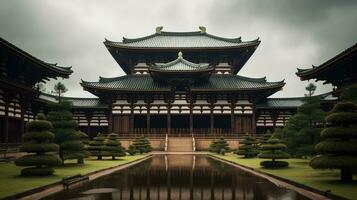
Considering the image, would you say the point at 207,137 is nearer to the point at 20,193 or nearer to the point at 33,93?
the point at 33,93

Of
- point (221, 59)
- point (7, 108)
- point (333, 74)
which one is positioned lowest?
point (7, 108)

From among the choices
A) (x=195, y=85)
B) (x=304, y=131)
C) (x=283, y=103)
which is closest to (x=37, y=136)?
(x=304, y=131)

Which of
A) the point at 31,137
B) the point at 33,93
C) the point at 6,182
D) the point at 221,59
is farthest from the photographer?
the point at 221,59

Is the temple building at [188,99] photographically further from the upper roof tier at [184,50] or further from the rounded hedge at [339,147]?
the rounded hedge at [339,147]

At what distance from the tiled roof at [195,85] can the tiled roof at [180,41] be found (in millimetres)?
5436

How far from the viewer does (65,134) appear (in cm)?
2769

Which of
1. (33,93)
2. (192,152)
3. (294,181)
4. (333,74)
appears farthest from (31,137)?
(192,152)

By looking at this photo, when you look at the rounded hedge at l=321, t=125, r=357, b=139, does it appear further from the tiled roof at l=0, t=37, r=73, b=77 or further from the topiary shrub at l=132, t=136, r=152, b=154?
the topiary shrub at l=132, t=136, r=152, b=154

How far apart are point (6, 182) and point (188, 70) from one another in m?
42.0

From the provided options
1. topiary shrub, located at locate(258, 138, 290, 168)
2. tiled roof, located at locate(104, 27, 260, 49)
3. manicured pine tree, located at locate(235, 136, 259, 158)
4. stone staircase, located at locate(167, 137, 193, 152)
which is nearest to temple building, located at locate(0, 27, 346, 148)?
tiled roof, located at locate(104, 27, 260, 49)

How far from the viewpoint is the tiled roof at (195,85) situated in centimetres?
5784

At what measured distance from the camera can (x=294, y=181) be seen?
18.0 m

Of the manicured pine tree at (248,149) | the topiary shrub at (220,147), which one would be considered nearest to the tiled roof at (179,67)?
the topiary shrub at (220,147)

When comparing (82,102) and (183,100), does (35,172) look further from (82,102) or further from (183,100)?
(82,102)
